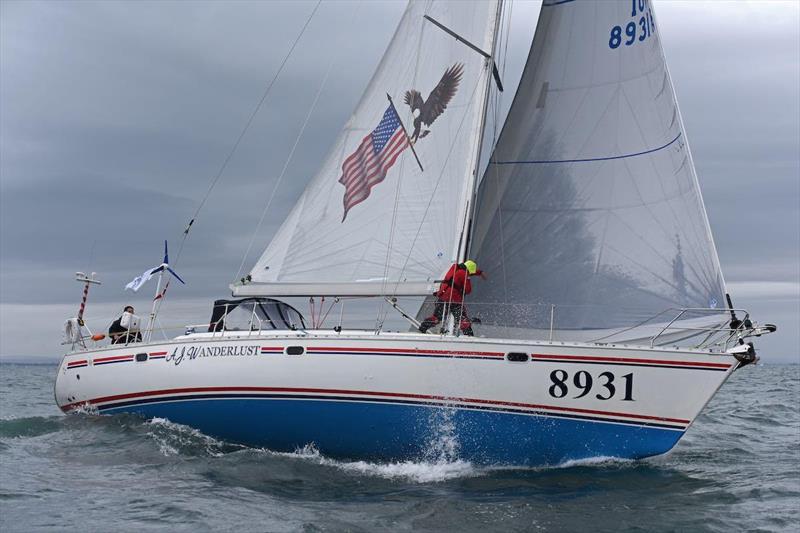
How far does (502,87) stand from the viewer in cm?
1278

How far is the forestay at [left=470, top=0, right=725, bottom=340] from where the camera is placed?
11.3 metres

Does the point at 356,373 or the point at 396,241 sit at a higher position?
the point at 396,241

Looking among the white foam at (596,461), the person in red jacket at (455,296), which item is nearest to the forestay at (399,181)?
the person in red jacket at (455,296)

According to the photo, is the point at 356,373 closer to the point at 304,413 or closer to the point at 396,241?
the point at 304,413

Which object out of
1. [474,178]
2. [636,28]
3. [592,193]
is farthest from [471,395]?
[636,28]

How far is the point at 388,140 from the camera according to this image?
12.8 m

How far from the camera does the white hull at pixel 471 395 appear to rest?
10.1m

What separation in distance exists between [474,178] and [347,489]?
184 inches

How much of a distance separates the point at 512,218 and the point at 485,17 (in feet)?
9.74

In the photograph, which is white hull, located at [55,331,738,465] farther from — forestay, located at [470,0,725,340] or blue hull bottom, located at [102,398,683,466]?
forestay, located at [470,0,725,340]

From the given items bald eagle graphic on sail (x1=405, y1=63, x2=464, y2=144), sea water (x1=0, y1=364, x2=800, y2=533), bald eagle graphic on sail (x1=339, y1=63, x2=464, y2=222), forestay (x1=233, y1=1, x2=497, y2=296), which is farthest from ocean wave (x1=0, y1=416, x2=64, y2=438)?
bald eagle graphic on sail (x1=405, y1=63, x2=464, y2=144)

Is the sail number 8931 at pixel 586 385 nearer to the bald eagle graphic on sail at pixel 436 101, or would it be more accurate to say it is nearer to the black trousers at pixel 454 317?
the black trousers at pixel 454 317

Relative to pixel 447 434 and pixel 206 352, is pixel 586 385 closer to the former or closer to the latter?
pixel 447 434

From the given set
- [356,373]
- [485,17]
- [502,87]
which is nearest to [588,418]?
[356,373]
